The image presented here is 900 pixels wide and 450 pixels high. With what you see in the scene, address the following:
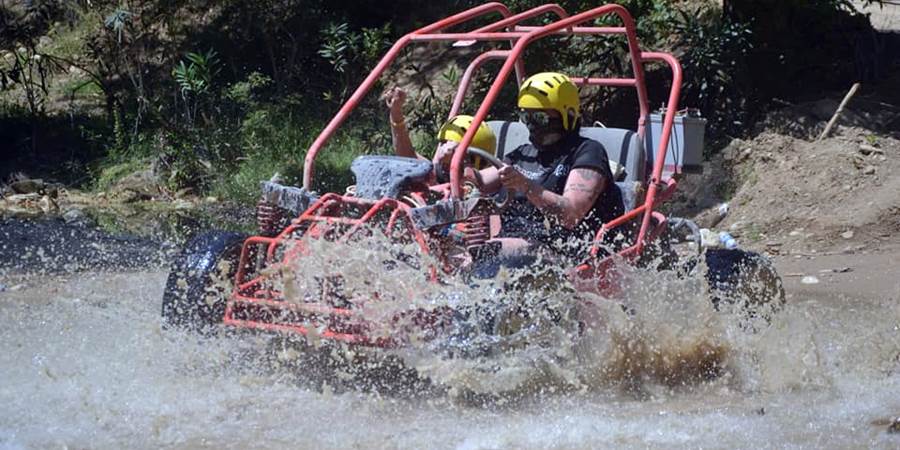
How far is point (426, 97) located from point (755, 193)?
3.88m

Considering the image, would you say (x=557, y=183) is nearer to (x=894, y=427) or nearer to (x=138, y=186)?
(x=894, y=427)

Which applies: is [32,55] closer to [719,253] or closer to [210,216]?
[210,216]

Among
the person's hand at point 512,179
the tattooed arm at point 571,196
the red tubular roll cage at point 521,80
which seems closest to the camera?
the person's hand at point 512,179

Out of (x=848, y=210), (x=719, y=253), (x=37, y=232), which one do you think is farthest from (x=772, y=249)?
(x=37, y=232)

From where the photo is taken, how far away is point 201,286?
19.2 ft

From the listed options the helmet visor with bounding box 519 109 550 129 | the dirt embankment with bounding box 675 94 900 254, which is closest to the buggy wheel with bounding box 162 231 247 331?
the helmet visor with bounding box 519 109 550 129

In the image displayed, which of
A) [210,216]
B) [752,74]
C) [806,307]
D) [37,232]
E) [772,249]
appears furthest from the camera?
[752,74]

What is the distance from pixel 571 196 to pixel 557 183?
26cm

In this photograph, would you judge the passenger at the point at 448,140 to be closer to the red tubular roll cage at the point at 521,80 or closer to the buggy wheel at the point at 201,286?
the red tubular roll cage at the point at 521,80

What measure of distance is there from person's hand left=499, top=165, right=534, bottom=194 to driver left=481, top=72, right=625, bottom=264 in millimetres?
119

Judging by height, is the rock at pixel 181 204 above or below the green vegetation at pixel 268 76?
below

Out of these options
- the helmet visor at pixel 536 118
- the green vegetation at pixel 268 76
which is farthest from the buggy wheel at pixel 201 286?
the green vegetation at pixel 268 76

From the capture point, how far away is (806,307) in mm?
7422

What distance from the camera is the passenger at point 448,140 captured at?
6.06m
